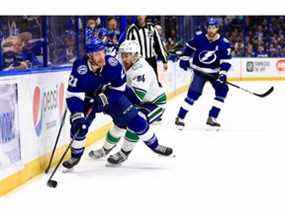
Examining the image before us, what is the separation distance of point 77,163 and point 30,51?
1.17 metres

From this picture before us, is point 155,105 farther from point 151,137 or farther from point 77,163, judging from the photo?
point 77,163

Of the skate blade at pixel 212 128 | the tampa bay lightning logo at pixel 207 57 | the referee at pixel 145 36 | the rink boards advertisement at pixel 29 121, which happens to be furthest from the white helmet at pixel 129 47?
the referee at pixel 145 36

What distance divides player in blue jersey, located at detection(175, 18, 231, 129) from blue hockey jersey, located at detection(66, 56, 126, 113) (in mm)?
2121

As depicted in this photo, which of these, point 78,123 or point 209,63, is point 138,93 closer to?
point 78,123

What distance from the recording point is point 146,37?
6.38 m

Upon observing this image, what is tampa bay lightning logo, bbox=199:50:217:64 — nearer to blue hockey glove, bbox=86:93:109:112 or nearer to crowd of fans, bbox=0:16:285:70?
crowd of fans, bbox=0:16:285:70

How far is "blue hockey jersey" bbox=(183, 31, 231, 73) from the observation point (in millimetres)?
5930

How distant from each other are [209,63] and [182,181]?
2490 millimetres

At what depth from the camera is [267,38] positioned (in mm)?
14836

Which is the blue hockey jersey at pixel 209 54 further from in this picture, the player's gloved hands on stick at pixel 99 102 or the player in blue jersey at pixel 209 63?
the player's gloved hands on stick at pixel 99 102

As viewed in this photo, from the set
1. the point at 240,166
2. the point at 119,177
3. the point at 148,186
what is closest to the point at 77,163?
the point at 119,177

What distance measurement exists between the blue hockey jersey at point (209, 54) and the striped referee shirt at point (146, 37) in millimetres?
500

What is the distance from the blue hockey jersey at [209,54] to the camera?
19.5 feet

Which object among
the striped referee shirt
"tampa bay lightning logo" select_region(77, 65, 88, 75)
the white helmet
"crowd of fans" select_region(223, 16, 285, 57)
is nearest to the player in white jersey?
the white helmet
